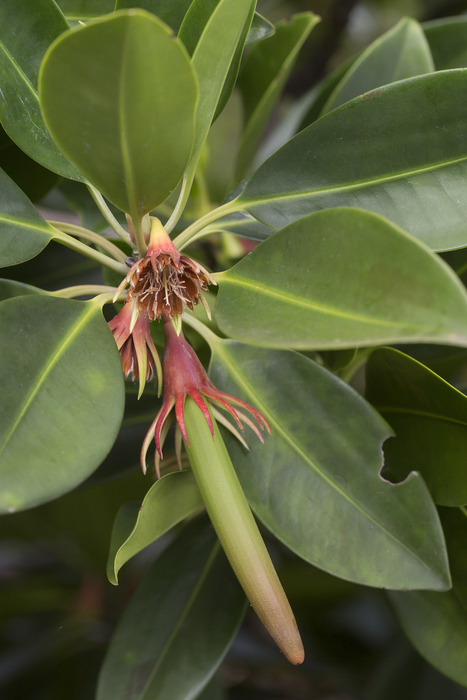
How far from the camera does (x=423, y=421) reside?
0.58 meters

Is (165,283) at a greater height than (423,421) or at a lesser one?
greater

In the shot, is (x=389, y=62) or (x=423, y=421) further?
(x=389, y=62)

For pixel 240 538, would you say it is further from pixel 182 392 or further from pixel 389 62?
pixel 389 62

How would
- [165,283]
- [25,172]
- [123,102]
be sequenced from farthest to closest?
[25,172] < [165,283] < [123,102]

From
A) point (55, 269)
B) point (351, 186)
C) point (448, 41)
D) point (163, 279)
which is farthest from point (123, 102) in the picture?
point (448, 41)

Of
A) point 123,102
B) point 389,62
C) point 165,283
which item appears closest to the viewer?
point 123,102

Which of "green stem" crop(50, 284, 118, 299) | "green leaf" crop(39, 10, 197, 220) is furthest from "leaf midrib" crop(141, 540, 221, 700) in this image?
"green leaf" crop(39, 10, 197, 220)

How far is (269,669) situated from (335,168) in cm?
141

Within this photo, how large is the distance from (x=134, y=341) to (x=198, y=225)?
0.49ft

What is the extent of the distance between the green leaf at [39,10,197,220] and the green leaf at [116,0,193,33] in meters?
0.25

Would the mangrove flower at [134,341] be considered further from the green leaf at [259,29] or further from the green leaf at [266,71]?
the green leaf at [266,71]

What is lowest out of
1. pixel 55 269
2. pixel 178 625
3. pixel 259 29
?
pixel 178 625

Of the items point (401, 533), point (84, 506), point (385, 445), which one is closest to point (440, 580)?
point (401, 533)

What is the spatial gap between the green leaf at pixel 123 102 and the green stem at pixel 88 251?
3.5 inches
